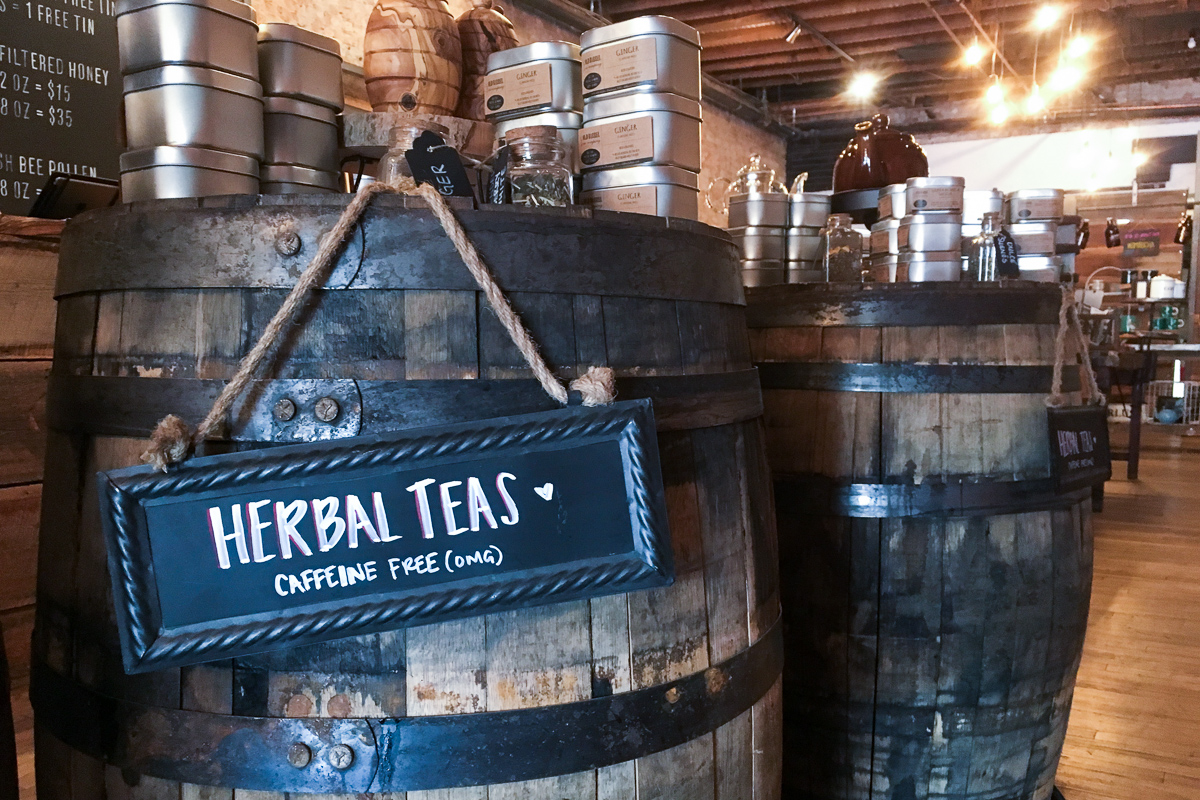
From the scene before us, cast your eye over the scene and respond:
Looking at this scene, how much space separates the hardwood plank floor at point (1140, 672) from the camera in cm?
245

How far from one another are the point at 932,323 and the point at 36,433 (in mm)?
2393

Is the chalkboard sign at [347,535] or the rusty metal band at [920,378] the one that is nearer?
the chalkboard sign at [347,535]

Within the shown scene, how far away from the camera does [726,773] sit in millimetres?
1101

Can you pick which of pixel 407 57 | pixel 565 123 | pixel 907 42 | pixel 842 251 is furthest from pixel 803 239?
pixel 907 42

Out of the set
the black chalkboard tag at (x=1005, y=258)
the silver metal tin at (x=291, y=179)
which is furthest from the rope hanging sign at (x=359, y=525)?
the black chalkboard tag at (x=1005, y=258)

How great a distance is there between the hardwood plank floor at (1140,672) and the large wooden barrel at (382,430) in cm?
195

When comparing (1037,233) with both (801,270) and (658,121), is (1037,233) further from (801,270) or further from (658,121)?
(658,121)

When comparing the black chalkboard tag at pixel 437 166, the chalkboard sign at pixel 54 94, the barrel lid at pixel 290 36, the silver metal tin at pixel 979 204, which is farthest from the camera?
the chalkboard sign at pixel 54 94

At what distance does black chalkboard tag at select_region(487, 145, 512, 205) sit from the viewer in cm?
132

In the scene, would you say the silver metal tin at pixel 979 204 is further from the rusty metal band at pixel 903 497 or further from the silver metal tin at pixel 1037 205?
the rusty metal band at pixel 903 497

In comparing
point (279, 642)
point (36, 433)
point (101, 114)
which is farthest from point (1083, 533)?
point (101, 114)

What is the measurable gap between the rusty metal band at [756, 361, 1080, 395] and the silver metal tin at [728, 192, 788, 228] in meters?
0.72

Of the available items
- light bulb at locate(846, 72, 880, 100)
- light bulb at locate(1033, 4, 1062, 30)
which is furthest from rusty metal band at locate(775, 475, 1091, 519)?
light bulb at locate(846, 72, 880, 100)

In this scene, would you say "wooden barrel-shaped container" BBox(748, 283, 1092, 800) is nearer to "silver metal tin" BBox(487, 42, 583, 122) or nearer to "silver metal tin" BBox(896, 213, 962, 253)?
"silver metal tin" BBox(896, 213, 962, 253)
